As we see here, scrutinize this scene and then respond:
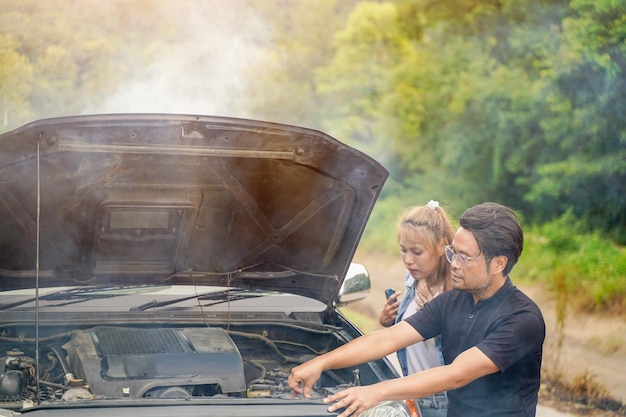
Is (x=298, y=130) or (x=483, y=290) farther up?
(x=298, y=130)

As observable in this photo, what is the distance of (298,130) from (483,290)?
3.39 feet

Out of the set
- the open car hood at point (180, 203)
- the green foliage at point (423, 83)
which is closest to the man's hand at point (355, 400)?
the open car hood at point (180, 203)

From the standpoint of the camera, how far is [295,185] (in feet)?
13.0

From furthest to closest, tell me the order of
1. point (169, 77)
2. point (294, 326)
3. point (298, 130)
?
point (169, 77) → point (294, 326) → point (298, 130)

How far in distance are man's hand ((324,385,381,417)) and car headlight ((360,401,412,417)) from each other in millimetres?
131

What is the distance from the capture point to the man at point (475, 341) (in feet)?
9.80

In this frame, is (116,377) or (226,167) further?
(226,167)

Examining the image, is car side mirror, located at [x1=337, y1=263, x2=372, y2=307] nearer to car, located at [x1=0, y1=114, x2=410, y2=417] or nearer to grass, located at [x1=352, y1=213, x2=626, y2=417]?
car, located at [x1=0, y1=114, x2=410, y2=417]

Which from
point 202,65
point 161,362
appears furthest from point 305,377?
point 202,65

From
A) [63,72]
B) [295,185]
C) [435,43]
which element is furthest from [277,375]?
[63,72]

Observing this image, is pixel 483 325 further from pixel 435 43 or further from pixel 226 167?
pixel 435 43

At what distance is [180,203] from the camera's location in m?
3.95

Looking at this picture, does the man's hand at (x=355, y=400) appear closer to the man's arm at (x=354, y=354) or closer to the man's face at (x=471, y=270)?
the man's arm at (x=354, y=354)

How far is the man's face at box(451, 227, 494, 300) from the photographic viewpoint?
10.3 feet
